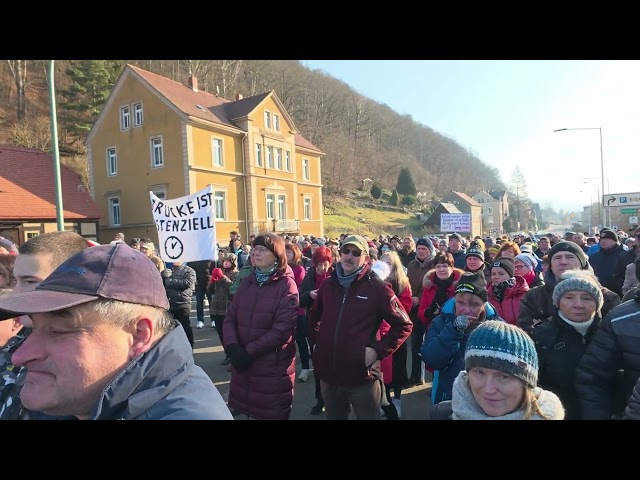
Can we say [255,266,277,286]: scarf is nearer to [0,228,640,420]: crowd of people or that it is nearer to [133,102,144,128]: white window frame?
[0,228,640,420]: crowd of people

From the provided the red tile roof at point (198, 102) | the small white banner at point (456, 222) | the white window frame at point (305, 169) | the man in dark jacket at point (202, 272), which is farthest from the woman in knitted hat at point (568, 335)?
the white window frame at point (305, 169)

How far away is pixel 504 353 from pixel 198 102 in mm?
30159

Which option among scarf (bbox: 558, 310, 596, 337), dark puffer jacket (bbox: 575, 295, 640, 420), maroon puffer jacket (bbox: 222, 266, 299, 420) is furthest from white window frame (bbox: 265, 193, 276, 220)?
dark puffer jacket (bbox: 575, 295, 640, 420)

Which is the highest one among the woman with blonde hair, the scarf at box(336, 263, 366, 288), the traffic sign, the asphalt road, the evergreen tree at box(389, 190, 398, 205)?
the evergreen tree at box(389, 190, 398, 205)

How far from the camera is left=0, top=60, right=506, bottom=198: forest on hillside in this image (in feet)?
116

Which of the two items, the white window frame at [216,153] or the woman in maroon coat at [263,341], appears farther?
the white window frame at [216,153]

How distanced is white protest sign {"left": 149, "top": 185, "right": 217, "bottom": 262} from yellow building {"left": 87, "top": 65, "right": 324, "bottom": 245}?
19535 millimetres

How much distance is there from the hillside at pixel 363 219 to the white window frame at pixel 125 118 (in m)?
20.2

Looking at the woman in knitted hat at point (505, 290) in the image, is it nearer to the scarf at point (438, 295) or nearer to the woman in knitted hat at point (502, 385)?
the scarf at point (438, 295)

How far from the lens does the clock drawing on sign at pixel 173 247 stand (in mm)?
5815

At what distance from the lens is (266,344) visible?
10.9 feet

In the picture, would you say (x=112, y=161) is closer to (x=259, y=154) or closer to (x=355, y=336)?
(x=259, y=154)

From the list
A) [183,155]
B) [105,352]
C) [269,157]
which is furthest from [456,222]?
[269,157]
